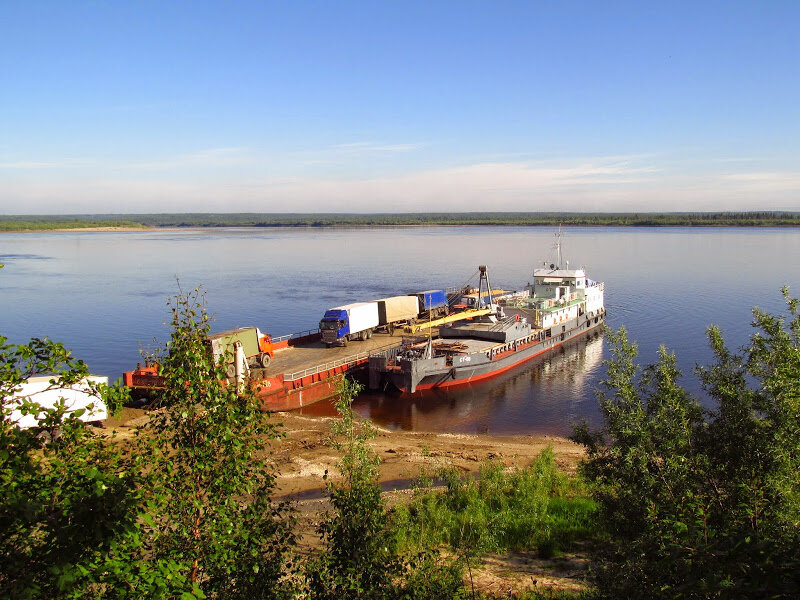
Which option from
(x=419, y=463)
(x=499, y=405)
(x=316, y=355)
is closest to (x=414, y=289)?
(x=316, y=355)

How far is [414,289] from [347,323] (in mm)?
39336

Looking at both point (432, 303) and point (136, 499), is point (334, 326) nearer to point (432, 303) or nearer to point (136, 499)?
point (432, 303)

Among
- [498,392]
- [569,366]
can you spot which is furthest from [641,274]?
[498,392]

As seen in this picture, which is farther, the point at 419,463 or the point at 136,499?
the point at 419,463

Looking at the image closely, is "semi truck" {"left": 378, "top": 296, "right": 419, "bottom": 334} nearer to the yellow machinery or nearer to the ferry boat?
the yellow machinery

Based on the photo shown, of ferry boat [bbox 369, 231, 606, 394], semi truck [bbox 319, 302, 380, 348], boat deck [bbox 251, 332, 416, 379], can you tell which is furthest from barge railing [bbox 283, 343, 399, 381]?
semi truck [bbox 319, 302, 380, 348]

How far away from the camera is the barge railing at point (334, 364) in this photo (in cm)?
3576

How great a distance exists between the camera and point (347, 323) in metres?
44.5

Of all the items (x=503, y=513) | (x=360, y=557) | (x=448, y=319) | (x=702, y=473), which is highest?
(x=702, y=473)

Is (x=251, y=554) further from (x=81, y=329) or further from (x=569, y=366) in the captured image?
(x=81, y=329)

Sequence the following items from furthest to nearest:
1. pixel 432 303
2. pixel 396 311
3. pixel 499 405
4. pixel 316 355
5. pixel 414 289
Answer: pixel 414 289 → pixel 432 303 → pixel 396 311 → pixel 316 355 → pixel 499 405

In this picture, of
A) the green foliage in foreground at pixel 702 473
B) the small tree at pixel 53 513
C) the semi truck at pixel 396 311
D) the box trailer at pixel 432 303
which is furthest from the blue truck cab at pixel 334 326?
the small tree at pixel 53 513

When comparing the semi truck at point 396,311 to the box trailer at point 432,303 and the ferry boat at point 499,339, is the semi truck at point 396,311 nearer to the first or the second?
the box trailer at point 432,303

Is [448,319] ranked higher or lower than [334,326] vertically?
lower
